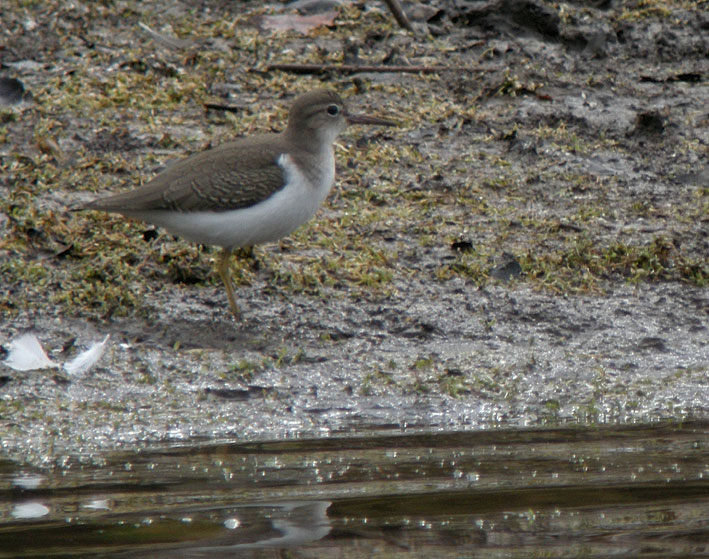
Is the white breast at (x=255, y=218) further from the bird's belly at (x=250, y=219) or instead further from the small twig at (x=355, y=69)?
the small twig at (x=355, y=69)

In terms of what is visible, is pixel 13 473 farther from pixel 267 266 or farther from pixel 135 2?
pixel 135 2

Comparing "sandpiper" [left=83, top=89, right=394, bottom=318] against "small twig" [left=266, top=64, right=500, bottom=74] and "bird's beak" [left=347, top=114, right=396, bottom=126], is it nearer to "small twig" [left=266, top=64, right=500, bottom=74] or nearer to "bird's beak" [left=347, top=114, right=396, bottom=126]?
"bird's beak" [left=347, top=114, right=396, bottom=126]

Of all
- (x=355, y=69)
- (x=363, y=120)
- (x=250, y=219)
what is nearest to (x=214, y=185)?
(x=250, y=219)

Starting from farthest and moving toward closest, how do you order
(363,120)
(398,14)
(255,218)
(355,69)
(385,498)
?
(398,14), (355,69), (363,120), (255,218), (385,498)

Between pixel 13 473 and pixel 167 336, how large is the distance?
166 centimetres

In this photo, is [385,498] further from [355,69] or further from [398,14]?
[398,14]

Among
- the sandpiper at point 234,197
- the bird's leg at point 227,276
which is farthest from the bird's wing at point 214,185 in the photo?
the bird's leg at point 227,276

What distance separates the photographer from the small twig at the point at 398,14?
973 centimetres

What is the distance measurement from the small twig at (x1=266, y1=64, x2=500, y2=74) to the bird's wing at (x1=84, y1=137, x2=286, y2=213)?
269cm

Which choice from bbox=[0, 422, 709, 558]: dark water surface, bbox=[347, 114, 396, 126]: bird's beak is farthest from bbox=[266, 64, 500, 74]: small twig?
bbox=[0, 422, 709, 558]: dark water surface

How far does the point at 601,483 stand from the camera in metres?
4.58

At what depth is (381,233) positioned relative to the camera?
759cm

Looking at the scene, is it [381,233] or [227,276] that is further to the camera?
[381,233]

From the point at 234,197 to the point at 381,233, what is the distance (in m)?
1.25
